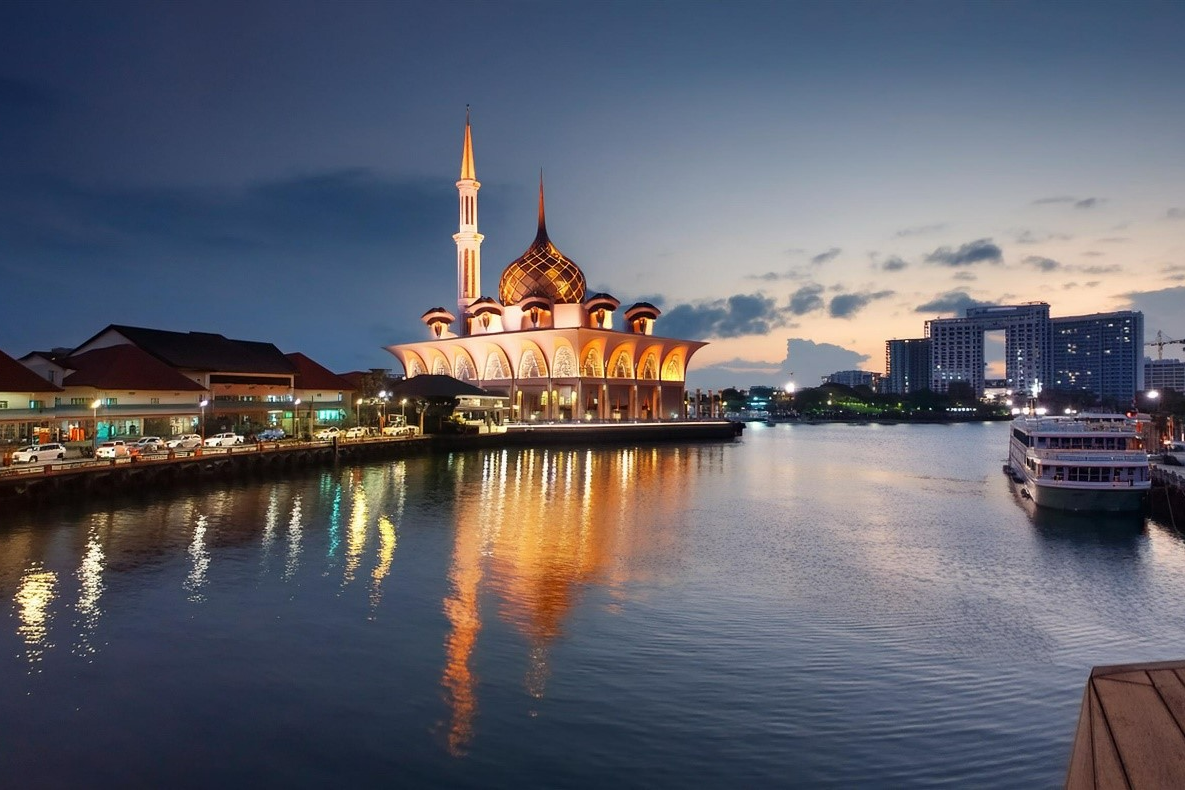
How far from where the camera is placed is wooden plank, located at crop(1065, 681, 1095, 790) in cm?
278

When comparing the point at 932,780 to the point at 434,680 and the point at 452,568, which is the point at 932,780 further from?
the point at 452,568

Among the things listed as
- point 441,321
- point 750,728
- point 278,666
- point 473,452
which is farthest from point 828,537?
point 441,321

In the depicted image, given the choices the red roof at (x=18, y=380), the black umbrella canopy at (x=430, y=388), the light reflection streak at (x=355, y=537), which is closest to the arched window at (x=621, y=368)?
the black umbrella canopy at (x=430, y=388)

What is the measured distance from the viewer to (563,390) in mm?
82188

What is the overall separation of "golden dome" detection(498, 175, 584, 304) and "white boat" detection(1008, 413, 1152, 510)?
61183 mm

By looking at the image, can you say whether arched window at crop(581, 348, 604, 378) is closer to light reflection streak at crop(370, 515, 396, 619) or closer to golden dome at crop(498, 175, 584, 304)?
golden dome at crop(498, 175, 584, 304)


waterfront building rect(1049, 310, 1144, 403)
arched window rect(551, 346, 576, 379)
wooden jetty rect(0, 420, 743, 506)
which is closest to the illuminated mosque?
arched window rect(551, 346, 576, 379)

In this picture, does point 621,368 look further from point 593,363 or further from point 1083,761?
point 1083,761

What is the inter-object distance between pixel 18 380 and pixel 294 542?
2118cm

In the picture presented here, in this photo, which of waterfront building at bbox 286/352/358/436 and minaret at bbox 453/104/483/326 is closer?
waterfront building at bbox 286/352/358/436

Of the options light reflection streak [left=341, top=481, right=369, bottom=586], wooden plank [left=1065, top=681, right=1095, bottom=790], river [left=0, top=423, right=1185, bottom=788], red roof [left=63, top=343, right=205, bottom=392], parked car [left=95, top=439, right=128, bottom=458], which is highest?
red roof [left=63, top=343, right=205, bottom=392]

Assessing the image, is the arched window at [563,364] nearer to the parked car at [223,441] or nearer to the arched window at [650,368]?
the arched window at [650,368]

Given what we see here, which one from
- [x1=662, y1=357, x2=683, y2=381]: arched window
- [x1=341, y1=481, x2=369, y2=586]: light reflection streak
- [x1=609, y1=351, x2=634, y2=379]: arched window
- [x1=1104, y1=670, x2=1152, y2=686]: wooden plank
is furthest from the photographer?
[x1=662, y1=357, x2=683, y2=381]: arched window

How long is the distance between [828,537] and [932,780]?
16.4 meters
